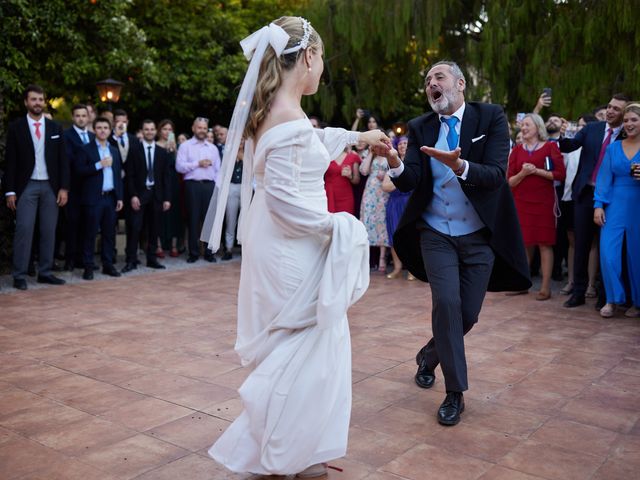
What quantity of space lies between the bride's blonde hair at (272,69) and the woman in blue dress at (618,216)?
496cm

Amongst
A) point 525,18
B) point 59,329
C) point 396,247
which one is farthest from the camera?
point 525,18

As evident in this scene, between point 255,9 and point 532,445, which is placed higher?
point 255,9

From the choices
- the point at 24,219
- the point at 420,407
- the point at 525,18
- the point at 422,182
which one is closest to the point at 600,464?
the point at 420,407

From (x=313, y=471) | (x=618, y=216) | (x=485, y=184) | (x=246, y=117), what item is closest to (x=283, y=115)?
(x=246, y=117)

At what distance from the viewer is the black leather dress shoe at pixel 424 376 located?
186 inches

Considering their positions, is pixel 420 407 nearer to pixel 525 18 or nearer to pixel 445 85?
pixel 445 85

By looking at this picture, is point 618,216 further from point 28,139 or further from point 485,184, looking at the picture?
point 28,139

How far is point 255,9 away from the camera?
20.9 metres

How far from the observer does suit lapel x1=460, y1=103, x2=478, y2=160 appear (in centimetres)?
429

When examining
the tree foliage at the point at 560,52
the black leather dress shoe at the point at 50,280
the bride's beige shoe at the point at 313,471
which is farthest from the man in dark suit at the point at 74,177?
the tree foliage at the point at 560,52

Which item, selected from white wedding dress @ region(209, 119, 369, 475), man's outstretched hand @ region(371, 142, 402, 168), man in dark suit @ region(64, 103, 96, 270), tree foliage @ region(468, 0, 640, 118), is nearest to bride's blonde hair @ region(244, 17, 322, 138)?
white wedding dress @ region(209, 119, 369, 475)

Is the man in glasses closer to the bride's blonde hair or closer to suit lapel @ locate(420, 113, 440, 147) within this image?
suit lapel @ locate(420, 113, 440, 147)

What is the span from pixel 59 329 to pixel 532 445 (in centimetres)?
443

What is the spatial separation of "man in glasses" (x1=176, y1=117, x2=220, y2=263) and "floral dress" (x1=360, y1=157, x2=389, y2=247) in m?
2.64
